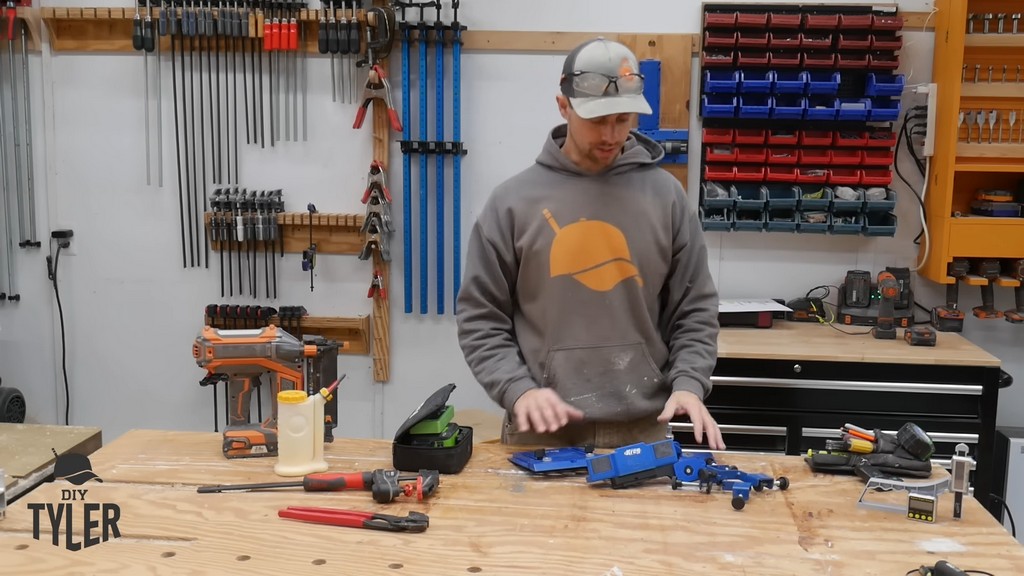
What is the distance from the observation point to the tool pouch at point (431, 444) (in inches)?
78.3

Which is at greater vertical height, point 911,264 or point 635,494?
point 911,264

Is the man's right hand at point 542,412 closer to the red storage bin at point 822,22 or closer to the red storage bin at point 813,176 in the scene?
the red storage bin at point 813,176

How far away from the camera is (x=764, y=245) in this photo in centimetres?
407

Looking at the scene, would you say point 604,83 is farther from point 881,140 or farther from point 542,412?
point 881,140

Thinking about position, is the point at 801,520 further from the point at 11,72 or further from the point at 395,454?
the point at 11,72

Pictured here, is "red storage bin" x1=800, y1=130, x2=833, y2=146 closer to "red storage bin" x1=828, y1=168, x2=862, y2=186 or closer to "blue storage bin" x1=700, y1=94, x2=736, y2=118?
→ "red storage bin" x1=828, y1=168, x2=862, y2=186

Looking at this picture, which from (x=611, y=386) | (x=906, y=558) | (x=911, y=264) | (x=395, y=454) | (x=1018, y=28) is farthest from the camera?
(x=911, y=264)

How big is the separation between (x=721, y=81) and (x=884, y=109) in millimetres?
662

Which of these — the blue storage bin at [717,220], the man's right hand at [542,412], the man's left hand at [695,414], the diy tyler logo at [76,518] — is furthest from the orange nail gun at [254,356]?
the blue storage bin at [717,220]

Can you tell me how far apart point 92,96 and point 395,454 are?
291 centimetres

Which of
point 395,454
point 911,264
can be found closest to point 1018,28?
point 911,264

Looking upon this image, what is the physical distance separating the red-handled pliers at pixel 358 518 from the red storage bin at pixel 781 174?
2613 millimetres

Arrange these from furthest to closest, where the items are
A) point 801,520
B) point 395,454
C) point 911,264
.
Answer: point 911,264 < point 395,454 < point 801,520

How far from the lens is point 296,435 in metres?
1.99
